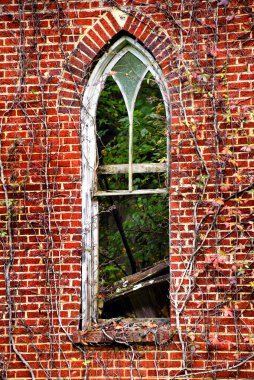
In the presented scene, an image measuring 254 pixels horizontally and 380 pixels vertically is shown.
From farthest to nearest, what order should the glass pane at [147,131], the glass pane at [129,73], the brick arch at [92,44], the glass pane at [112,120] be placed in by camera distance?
the glass pane at [112,120] → the glass pane at [147,131] → the glass pane at [129,73] → the brick arch at [92,44]

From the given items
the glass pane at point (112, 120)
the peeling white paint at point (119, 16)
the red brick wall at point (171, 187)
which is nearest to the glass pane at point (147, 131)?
the glass pane at point (112, 120)

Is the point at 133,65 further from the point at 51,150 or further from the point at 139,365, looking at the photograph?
the point at 139,365

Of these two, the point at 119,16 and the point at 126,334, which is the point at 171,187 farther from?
the point at 119,16

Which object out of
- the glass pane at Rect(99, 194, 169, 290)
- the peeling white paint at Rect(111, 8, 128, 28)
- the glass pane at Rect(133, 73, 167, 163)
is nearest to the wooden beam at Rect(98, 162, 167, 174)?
the glass pane at Rect(133, 73, 167, 163)

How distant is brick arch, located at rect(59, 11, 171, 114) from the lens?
6.56 m

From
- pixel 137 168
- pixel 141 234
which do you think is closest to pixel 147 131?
pixel 137 168

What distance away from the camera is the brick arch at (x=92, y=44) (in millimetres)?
6559

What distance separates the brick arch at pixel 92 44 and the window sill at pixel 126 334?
6.98 feet

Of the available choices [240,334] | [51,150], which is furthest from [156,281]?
[51,150]

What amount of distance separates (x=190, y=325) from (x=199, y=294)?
30cm

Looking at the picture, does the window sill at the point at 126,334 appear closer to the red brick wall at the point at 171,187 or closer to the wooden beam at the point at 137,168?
the red brick wall at the point at 171,187

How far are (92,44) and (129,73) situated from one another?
1.55 ft

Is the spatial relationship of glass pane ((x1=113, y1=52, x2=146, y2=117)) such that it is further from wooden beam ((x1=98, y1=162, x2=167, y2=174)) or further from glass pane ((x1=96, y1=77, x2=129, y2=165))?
glass pane ((x1=96, y1=77, x2=129, y2=165))

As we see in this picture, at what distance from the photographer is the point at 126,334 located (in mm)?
6203
